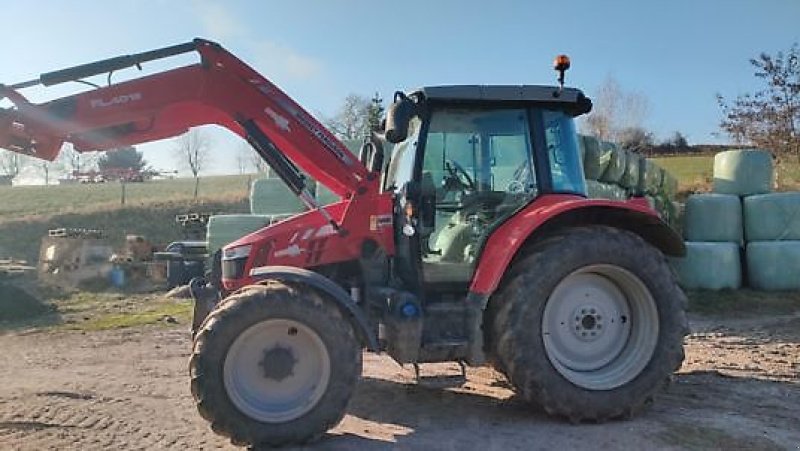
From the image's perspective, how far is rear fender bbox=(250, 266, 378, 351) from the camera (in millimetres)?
5234

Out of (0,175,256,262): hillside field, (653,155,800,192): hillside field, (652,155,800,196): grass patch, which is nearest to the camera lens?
(652,155,800,196): grass patch

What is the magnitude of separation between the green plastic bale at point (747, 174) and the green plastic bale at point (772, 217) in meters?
0.37

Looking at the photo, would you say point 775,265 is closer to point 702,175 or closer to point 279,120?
point 279,120

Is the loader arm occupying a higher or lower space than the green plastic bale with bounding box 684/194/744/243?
higher

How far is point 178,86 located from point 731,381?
545 cm

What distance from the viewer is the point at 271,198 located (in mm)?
16438

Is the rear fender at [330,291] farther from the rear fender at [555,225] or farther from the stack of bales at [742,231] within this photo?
the stack of bales at [742,231]

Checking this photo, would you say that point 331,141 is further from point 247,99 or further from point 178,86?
point 178,86

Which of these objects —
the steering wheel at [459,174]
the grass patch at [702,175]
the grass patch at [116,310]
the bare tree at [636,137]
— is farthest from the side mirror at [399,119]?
the bare tree at [636,137]

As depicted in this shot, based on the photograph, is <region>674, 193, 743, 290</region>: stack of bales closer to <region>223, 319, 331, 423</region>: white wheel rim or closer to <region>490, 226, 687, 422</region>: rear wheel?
<region>490, 226, 687, 422</region>: rear wheel

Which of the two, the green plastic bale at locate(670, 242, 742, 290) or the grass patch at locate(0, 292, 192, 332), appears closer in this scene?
the grass patch at locate(0, 292, 192, 332)

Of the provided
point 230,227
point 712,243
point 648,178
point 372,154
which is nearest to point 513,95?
point 372,154

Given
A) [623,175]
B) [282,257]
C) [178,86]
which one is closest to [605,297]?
[282,257]

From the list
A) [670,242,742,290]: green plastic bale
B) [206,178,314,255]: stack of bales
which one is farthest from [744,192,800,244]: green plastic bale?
[206,178,314,255]: stack of bales
